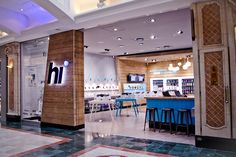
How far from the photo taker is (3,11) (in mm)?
7359

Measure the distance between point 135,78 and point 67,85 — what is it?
9076 mm

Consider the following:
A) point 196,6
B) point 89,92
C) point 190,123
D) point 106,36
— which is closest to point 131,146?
point 190,123

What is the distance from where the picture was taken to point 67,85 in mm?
7020

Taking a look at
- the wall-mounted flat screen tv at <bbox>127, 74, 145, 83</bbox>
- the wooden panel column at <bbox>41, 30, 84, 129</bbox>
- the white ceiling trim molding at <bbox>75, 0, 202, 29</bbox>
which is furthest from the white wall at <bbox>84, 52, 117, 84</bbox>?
the white ceiling trim molding at <bbox>75, 0, 202, 29</bbox>

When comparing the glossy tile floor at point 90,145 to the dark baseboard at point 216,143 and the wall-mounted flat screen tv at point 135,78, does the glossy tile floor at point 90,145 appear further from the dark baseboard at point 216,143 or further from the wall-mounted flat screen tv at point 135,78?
the wall-mounted flat screen tv at point 135,78

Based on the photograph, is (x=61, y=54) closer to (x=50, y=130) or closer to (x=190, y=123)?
(x=50, y=130)

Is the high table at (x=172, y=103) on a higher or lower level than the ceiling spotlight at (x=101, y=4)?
lower

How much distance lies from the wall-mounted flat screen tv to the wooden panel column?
318 inches

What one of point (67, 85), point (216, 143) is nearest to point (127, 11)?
point (67, 85)

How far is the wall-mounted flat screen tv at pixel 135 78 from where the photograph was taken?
15.0 m

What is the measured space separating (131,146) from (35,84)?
212 inches

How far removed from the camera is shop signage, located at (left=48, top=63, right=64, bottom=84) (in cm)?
722

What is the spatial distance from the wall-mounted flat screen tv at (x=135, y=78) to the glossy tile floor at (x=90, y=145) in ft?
27.9

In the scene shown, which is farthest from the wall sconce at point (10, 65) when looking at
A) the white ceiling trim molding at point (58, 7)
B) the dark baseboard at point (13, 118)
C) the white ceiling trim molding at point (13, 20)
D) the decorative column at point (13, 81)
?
the white ceiling trim molding at point (58, 7)
